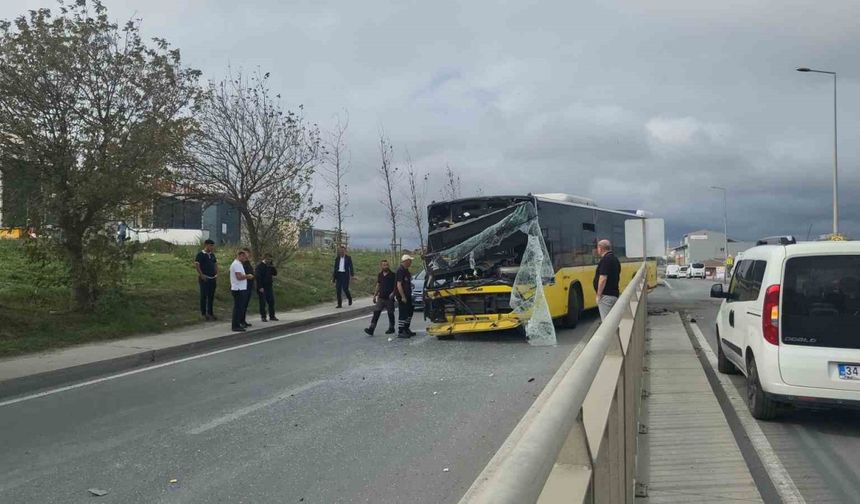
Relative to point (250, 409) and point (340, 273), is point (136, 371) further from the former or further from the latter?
point (340, 273)

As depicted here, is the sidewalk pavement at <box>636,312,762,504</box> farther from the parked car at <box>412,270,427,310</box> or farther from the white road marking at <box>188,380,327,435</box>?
the parked car at <box>412,270,427,310</box>

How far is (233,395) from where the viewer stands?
861cm

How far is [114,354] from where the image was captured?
11.3 meters

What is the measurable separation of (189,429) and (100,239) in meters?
8.85

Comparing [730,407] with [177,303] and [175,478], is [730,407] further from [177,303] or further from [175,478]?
[177,303]

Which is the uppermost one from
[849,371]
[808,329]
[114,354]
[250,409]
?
[808,329]

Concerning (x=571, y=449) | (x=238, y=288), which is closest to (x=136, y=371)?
(x=238, y=288)

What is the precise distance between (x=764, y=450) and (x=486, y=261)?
27.8ft

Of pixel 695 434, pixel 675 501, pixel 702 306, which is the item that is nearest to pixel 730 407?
pixel 695 434

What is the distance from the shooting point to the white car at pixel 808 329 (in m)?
6.18

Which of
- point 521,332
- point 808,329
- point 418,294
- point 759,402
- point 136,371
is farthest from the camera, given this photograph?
point 418,294

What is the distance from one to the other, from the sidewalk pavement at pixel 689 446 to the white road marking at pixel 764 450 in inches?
7.7

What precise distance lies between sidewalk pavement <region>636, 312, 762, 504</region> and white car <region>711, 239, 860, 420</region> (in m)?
0.65

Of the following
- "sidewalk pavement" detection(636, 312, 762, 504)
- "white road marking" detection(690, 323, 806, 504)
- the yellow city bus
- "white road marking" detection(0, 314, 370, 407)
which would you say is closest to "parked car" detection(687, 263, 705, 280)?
the yellow city bus
